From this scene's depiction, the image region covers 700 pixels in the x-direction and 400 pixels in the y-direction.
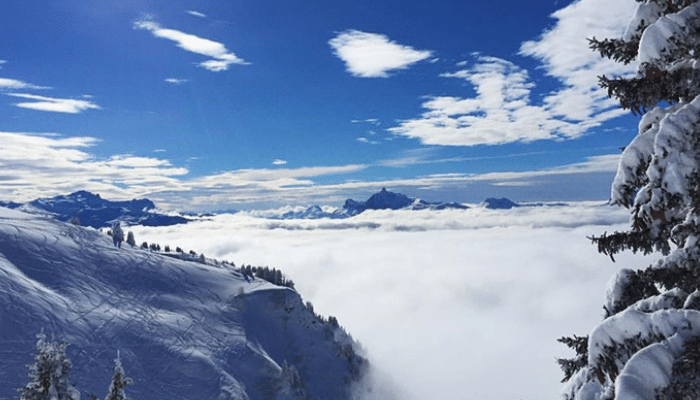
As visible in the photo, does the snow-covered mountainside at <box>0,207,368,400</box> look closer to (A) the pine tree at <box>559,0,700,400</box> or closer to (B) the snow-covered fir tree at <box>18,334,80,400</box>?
(B) the snow-covered fir tree at <box>18,334,80,400</box>

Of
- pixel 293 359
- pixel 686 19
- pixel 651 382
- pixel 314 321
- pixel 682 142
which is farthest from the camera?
pixel 314 321

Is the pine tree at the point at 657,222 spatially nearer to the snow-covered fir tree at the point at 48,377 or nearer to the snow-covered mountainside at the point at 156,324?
the snow-covered fir tree at the point at 48,377

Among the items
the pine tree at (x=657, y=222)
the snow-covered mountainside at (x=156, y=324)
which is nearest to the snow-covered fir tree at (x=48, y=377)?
the pine tree at (x=657, y=222)

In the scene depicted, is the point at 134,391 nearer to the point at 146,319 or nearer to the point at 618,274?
the point at 146,319

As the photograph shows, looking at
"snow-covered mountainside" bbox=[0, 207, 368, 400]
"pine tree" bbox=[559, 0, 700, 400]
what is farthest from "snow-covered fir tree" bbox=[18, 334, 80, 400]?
"snow-covered mountainside" bbox=[0, 207, 368, 400]

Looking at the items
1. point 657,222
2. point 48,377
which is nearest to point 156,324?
point 48,377

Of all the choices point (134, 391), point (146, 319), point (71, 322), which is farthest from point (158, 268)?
point (134, 391)

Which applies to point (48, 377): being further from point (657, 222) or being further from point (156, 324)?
point (156, 324)
